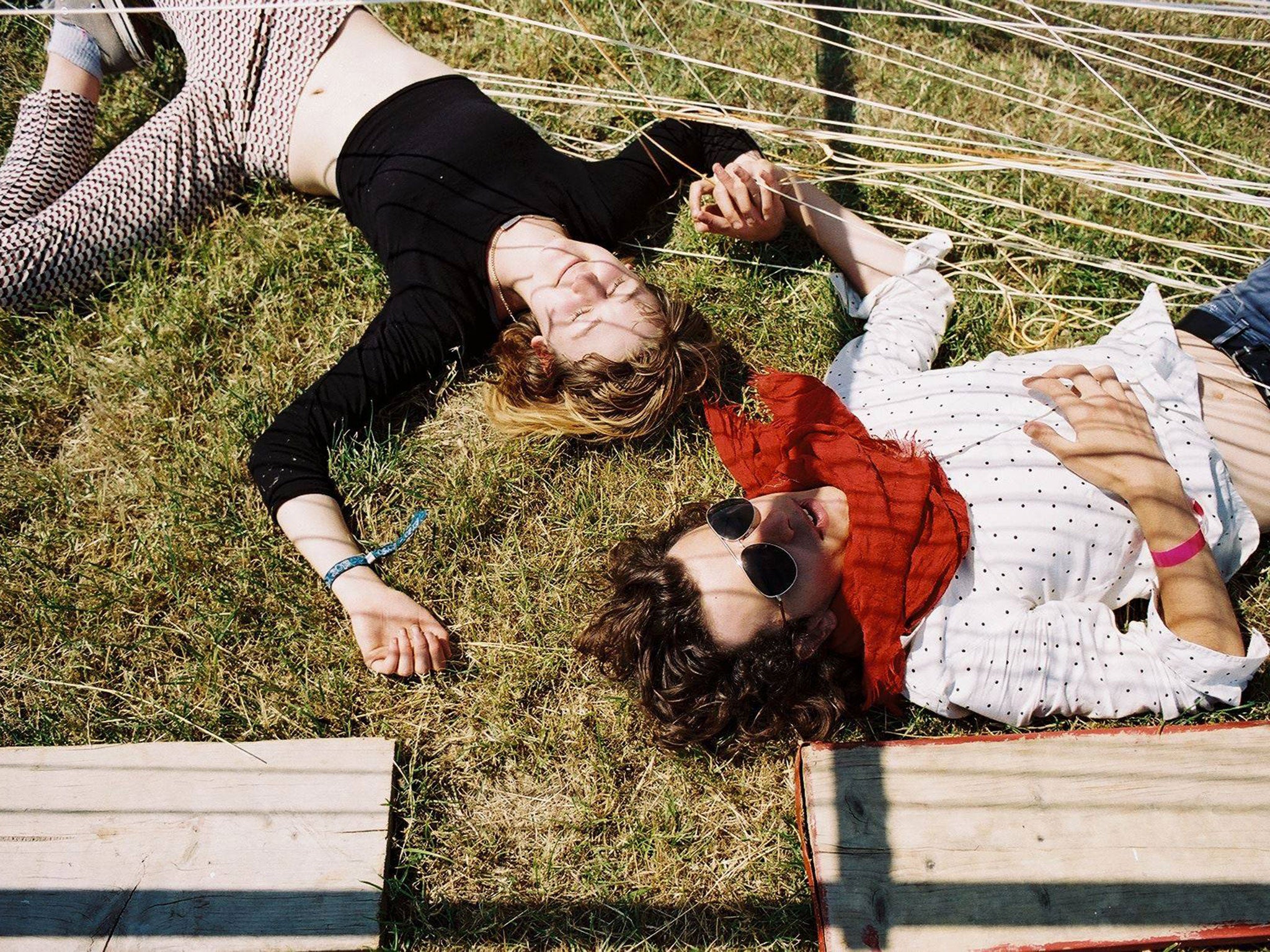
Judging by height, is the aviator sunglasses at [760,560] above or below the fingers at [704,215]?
below

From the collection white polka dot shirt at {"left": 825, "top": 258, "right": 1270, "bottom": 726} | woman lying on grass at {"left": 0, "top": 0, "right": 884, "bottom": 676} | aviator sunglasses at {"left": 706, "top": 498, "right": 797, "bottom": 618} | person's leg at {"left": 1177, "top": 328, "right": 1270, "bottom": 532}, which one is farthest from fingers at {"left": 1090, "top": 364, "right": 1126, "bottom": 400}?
woman lying on grass at {"left": 0, "top": 0, "right": 884, "bottom": 676}

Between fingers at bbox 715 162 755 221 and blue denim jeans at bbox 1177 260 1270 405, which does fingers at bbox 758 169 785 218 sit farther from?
blue denim jeans at bbox 1177 260 1270 405

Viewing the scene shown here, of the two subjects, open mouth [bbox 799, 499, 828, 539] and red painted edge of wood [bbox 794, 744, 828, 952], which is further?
open mouth [bbox 799, 499, 828, 539]

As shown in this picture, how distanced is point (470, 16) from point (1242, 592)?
11.8 ft

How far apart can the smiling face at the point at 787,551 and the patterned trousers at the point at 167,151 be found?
7.27ft

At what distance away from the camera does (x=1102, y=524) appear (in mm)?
2451

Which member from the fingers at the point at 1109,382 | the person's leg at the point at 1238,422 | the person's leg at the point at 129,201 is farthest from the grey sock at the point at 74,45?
the person's leg at the point at 1238,422

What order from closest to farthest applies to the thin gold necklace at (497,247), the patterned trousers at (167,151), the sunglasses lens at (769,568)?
the sunglasses lens at (769,568) → the thin gold necklace at (497,247) → the patterned trousers at (167,151)

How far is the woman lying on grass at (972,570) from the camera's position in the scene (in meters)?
2.39

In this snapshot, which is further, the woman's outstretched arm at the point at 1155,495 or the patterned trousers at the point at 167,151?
the patterned trousers at the point at 167,151

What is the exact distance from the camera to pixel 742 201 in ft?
10.1

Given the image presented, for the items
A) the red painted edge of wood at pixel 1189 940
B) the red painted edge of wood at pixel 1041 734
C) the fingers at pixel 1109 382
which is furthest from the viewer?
the fingers at pixel 1109 382

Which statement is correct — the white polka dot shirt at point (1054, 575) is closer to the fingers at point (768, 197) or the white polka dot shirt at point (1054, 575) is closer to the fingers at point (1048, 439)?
the fingers at point (1048, 439)

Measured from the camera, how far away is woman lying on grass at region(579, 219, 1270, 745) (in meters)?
2.39
